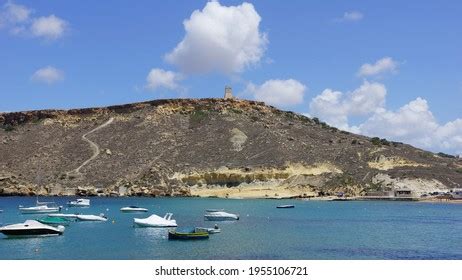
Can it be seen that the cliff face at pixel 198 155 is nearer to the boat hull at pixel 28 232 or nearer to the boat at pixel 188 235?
the boat at pixel 188 235

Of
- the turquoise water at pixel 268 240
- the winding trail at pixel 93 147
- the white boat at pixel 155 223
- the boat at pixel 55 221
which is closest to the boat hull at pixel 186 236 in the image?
the turquoise water at pixel 268 240

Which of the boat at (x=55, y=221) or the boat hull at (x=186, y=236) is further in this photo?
the boat at (x=55, y=221)

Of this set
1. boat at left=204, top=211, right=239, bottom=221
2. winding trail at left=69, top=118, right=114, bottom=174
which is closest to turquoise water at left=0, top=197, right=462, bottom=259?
boat at left=204, top=211, right=239, bottom=221

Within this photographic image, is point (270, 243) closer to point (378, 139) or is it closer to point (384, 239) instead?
point (384, 239)

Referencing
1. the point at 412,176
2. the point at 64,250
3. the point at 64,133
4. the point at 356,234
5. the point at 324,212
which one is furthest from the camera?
the point at 64,133

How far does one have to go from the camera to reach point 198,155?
140 metres

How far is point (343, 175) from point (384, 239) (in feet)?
247

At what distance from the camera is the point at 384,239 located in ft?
180

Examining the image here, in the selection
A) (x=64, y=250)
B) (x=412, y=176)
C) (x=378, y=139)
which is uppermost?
(x=378, y=139)

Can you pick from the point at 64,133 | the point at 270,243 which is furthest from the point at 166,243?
the point at 64,133

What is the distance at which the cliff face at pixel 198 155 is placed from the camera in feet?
428

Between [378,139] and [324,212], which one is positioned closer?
[324,212]

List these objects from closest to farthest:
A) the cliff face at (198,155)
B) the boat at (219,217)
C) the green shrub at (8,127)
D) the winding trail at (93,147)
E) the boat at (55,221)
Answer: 1. the boat at (55,221)
2. the boat at (219,217)
3. the cliff face at (198,155)
4. the winding trail at (93,147)
5. the green shrub at (8,127)

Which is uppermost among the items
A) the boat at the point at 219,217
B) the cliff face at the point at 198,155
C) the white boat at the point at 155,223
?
the cliff face at the point at 198,155
